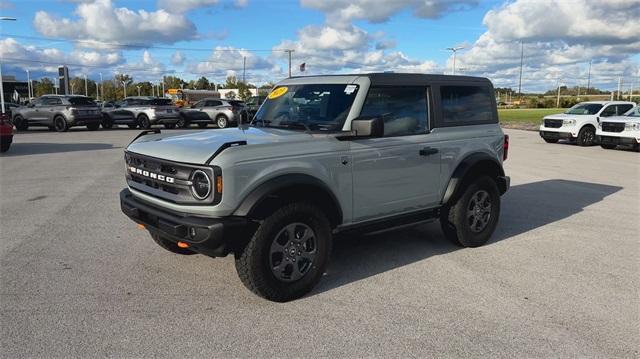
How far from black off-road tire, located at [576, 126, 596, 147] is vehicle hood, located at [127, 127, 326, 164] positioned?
1799 cm

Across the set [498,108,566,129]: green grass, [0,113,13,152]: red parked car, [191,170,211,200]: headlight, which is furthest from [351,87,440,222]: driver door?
[498,108,566,129]: green grass

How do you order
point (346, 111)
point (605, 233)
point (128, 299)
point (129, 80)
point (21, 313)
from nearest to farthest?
point (21, 313) → point (128, 299) → point (346, 111) → point (605, 233) → point (129, 80)

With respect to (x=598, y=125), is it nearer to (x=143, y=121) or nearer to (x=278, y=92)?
(x=278, y=92)

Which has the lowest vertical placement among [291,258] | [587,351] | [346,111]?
[587,351]

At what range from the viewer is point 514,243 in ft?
20.2

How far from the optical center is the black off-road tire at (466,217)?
18.7 feet

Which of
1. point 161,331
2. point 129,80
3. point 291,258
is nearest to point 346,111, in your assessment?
point 291,258

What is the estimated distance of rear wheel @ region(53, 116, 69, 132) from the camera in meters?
24.2

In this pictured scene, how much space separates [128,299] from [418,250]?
3.12 metres

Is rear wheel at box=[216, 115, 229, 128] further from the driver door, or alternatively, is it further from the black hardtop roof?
the driver door

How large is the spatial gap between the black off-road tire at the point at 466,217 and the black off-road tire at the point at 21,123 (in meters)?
25.0

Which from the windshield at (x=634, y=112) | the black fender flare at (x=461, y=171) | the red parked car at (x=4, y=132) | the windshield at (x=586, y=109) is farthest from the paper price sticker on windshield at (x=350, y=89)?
the windshield at (x=586, y=109)

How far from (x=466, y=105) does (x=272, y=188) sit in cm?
297

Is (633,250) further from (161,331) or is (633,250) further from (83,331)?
(83,331)
